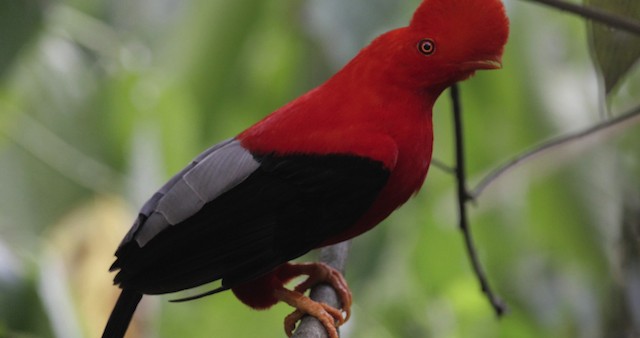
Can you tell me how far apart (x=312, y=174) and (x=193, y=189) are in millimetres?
170

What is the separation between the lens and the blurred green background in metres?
2.20

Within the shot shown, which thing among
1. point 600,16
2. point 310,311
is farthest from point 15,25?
point 600,16

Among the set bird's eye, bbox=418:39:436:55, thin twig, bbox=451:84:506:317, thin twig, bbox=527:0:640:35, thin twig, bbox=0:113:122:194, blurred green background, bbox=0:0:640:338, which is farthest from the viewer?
thin twig, bbox=0:113:122:194

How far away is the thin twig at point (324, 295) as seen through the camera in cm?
140

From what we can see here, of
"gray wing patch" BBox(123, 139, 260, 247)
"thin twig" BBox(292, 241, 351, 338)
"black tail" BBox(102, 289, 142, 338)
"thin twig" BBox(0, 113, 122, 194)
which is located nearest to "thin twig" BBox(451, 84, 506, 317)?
"thin twig" BBox(292, 241, 351, 338)

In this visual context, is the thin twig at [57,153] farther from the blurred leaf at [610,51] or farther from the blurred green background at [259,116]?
the blurred leaf at [610,51]

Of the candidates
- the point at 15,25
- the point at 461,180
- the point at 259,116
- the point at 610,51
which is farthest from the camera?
the point at 259,116

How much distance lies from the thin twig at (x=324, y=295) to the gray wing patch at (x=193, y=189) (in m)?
0.23

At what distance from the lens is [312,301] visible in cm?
152

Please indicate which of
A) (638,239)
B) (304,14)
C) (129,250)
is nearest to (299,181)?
(129,250)

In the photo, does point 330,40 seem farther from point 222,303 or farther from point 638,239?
point 638,239

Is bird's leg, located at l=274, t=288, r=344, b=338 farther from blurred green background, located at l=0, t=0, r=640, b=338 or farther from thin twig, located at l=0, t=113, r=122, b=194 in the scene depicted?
thin twig, located at l=0, t=113, r=122, b=194

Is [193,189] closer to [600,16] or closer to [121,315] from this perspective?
[121,315]

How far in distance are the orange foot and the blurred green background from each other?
0.52 metres
